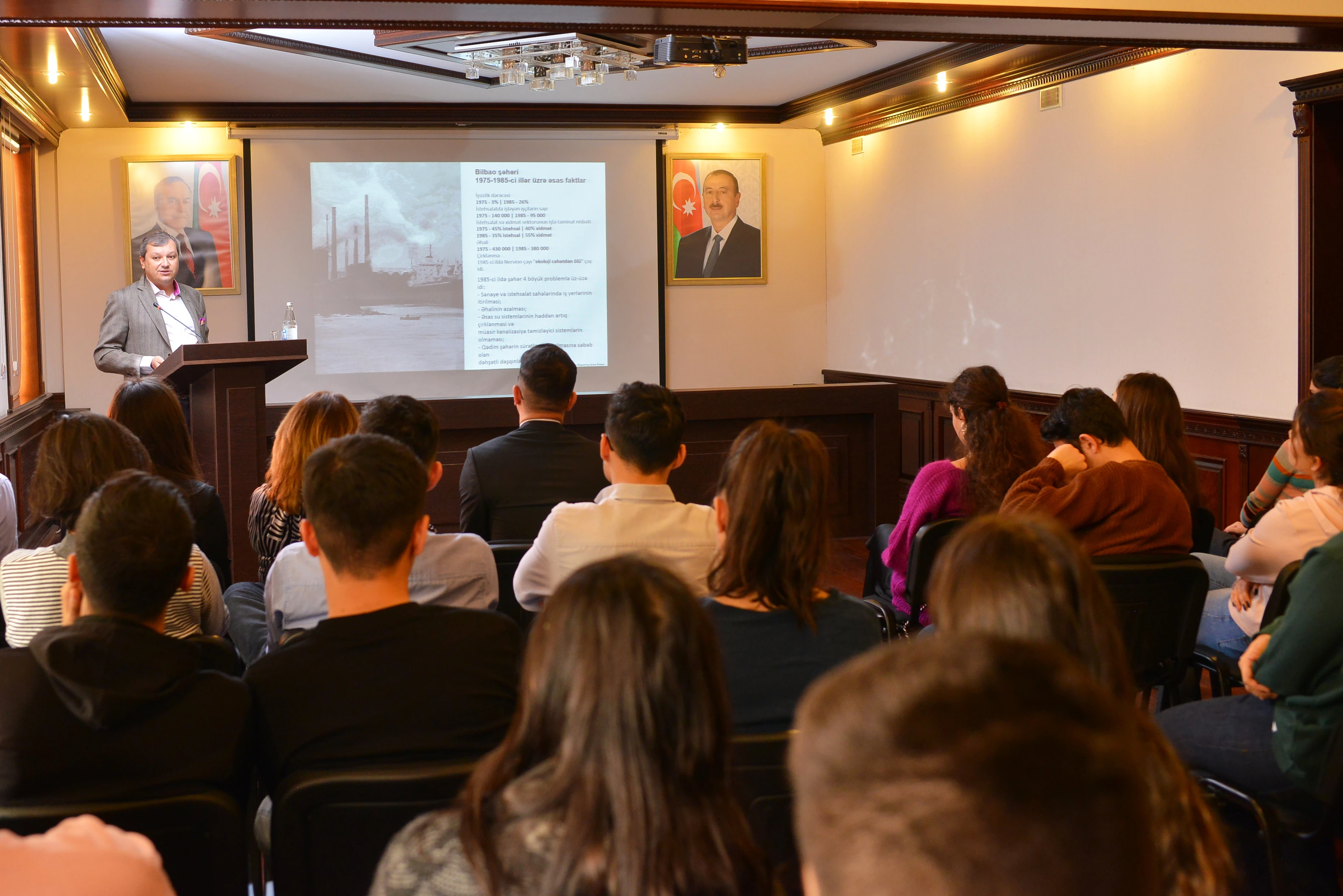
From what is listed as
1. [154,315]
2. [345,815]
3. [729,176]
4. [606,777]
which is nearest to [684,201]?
[729,176]

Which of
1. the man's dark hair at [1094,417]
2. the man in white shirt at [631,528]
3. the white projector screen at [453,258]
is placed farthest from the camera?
the white projector screen at [453,258]

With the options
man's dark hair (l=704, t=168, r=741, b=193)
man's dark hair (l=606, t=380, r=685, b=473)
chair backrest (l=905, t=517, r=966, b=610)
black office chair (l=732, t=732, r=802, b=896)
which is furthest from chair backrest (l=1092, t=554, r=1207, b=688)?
man's dark hair (l=704, t=168, r=741, b=193)

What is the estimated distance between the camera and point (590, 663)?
3.32 feet

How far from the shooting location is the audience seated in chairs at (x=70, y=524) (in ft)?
7.13

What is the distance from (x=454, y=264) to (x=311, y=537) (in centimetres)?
681

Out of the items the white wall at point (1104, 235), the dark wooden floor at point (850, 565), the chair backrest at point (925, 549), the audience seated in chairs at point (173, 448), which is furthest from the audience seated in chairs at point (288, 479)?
the white wall at point (1104, 235)

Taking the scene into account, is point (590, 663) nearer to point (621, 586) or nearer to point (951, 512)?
point (621, 586)

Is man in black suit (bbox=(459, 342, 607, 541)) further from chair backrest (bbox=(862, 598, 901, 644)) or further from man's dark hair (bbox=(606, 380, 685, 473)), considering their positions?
chair backrest (bbox=(862, 598, 901, 644))

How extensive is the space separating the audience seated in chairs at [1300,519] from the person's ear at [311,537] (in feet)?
6.67

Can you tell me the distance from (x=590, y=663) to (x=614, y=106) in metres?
7.97

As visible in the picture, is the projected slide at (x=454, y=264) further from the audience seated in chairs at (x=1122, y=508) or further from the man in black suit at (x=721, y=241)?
the audience seated in chairs at (x=1122, y=508)

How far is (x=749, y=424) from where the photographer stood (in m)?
6.22

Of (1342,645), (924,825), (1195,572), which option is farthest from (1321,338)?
(924,825)

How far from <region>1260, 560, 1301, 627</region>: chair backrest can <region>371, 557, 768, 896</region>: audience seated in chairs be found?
176 cm
